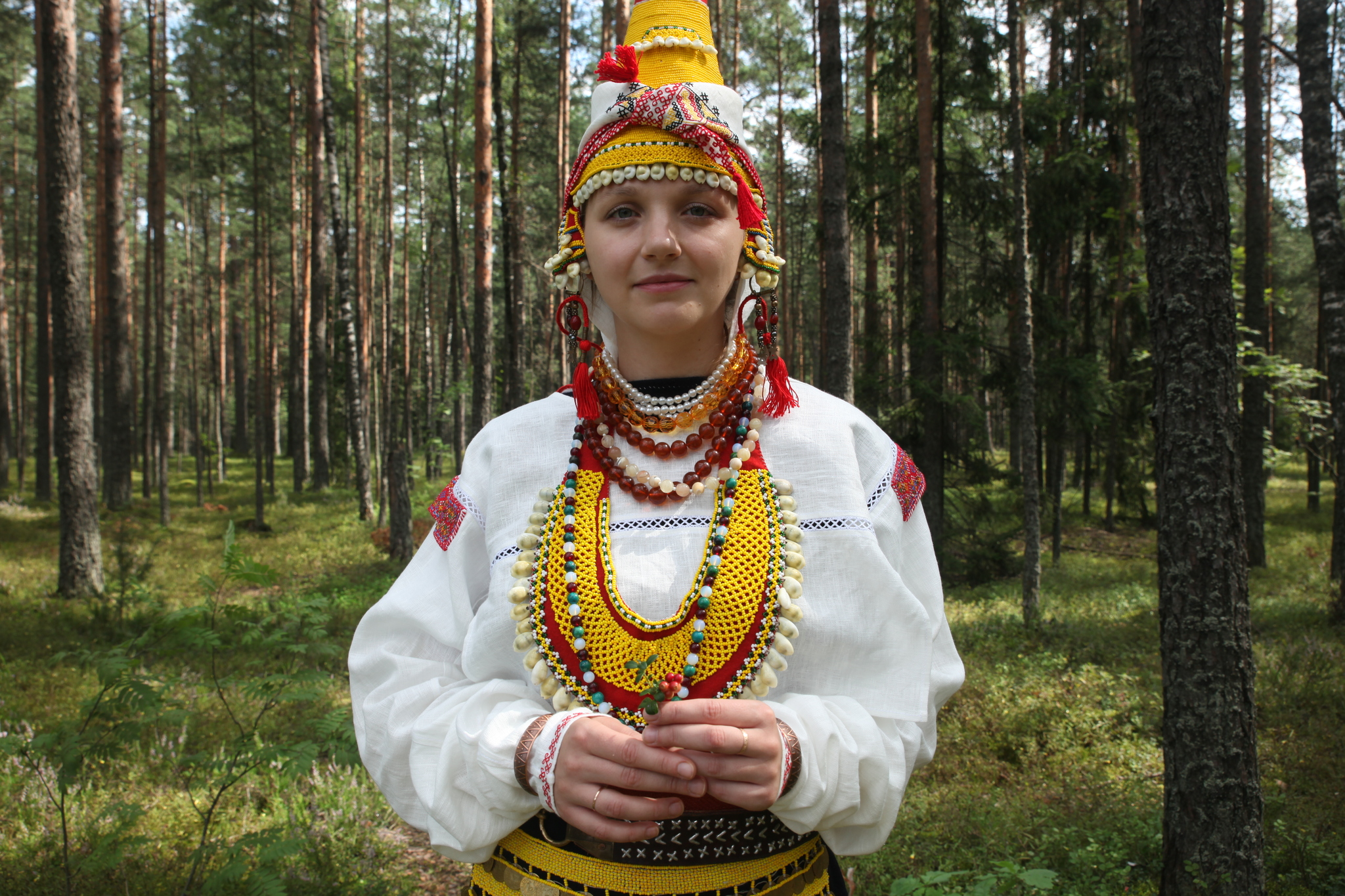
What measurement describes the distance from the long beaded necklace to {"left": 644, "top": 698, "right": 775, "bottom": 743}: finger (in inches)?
4.3

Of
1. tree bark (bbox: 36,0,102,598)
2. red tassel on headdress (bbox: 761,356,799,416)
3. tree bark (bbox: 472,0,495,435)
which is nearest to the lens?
red tassel on headdress (bbox: 761,356,799,416)

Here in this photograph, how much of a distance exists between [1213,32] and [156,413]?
18.4 metres

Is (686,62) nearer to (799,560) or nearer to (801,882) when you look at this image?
(799,560)

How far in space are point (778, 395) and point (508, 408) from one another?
47.3 ft

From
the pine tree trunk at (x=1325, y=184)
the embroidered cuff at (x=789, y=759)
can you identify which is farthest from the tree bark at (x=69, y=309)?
the pine tree trunk at (x=1325, y=184)

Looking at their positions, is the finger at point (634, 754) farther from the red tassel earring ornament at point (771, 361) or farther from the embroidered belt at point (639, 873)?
the red tassel earring ornament at point (771, 361)

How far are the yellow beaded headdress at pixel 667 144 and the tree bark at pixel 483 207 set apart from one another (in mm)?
9638

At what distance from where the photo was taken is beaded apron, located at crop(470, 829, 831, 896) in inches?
60.5

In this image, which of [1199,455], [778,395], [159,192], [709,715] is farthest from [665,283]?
[159,192]

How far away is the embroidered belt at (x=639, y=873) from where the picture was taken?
154 cm

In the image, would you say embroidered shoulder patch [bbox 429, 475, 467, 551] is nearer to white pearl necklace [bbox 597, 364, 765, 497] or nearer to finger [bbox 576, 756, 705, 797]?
white pearl necklace [bbox 597, 364, 765, 497]

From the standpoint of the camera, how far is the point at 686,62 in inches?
75.1

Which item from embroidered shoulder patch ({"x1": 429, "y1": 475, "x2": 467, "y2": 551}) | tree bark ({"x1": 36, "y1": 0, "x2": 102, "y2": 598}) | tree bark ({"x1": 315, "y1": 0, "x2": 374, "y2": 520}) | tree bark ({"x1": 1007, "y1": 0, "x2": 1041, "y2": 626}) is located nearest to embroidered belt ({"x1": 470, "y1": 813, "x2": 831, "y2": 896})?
embroidered shoulder patch ({"x1": 429, "y1": 475, "x2": 467, "y2": 551})

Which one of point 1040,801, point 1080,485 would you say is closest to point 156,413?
point 1040,801
